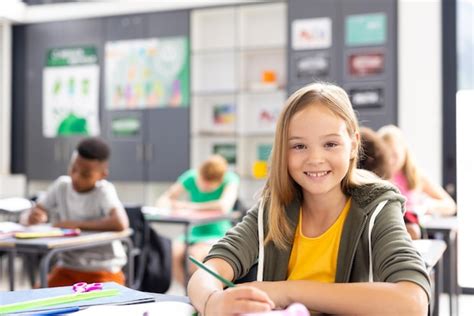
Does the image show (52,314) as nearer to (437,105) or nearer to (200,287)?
(200,287)

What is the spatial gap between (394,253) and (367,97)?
4.30 metres

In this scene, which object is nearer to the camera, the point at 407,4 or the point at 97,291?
the point at 97,291

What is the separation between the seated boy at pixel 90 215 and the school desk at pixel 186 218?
85 cm

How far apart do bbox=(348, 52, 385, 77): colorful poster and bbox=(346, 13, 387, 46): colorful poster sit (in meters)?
0.10

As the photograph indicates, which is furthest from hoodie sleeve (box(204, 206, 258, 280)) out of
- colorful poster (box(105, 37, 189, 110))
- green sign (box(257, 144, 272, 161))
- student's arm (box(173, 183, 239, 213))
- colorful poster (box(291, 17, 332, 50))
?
colorful poster (box(105, 37, 189, 110))

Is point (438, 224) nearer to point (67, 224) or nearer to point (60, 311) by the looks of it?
point (67, 224)

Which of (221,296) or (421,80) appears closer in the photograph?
(221,296)

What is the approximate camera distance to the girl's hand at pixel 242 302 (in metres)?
1.06

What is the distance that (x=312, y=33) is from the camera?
18.4ft

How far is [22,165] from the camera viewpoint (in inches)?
279

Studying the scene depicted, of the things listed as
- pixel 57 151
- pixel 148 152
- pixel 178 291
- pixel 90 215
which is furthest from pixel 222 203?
pixel 57 151

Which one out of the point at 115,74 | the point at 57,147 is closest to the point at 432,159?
the point at 115,74

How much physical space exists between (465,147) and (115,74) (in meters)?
5.82

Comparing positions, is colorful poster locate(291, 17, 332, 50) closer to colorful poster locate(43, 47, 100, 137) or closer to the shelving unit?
the shelving unit
